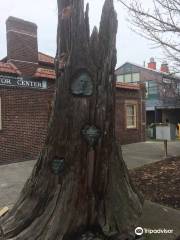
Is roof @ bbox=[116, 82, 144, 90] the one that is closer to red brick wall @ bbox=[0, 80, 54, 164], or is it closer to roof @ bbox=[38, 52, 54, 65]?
roof @ bbox=[38, 52, 54, 65]

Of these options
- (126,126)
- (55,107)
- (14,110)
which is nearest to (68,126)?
(55,107)

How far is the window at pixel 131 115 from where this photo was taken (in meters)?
16.4

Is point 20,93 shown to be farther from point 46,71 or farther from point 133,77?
point 133,77

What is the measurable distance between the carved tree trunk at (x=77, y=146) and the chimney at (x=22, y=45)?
25.9 ft

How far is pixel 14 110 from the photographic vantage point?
10.8m

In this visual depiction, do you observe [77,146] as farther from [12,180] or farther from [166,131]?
[166,131]

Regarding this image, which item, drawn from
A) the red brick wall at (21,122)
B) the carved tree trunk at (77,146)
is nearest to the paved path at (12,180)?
the red brick wall at (21,122)

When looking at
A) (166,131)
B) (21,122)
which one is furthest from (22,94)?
(166,131)

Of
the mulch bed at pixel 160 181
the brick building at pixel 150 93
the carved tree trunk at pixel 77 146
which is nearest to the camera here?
the carved tree trunk at pixel 77 146

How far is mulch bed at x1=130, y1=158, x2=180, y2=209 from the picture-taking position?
575cm

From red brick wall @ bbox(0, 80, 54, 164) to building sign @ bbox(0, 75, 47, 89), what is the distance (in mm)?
156

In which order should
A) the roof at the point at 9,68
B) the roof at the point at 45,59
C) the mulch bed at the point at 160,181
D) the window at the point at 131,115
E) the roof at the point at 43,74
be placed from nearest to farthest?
the mulch bed at the point at 160,181, the roof at the point at 9,68, the roof at the point at 43,74, the roof at the point at 45,59, the window at the point at 131,115

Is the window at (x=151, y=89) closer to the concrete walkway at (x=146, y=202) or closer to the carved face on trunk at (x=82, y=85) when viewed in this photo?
the concrete walkway at (x=146, y=202)

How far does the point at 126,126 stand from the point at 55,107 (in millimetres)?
12825
